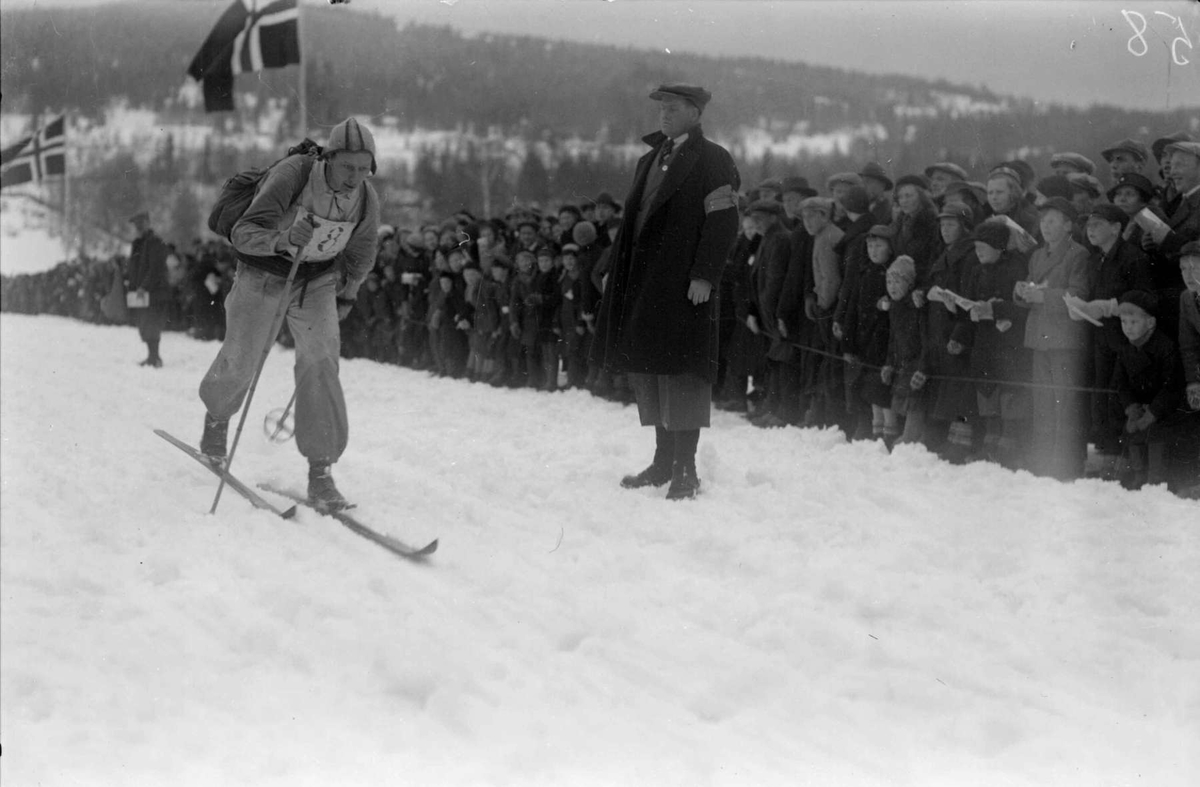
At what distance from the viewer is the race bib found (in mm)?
5574

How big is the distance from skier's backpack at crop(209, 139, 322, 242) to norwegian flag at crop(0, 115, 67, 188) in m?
15.6

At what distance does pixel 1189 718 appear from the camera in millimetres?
3309

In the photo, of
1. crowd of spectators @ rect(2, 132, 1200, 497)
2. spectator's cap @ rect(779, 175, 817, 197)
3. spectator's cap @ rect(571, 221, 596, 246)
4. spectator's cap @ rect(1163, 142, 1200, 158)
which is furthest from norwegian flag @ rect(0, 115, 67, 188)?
spectator's cap @ rect(1163, 142, 1200, 158)

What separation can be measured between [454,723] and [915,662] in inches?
55.5

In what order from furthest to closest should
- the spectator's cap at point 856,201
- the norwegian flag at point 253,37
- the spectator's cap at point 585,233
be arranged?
the norwegian flag at point 253,37 → the spectator's cap at point 585,233 → the spectator's cap at point 856,201

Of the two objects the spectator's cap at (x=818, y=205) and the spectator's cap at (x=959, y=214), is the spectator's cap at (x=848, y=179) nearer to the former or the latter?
the spectator's cap at (x=818, y=205)

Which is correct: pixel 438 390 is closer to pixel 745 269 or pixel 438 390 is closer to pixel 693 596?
pixel 745 269

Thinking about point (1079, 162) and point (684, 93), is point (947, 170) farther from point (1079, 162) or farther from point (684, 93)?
point (684, 93)

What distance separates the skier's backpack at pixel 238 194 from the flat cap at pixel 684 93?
64.6 inches

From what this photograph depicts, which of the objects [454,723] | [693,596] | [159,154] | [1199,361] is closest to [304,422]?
[693,596]

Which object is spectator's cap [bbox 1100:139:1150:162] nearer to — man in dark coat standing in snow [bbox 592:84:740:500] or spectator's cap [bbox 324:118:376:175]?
man in dark coat standing in snow [bbox 592:84:740:500]

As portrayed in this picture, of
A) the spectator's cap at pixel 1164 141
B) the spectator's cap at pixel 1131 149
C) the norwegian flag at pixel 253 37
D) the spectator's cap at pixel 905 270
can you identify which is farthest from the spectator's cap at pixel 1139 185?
the norwegian flag at pixel 253 37

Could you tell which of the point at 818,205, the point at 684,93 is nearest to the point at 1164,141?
the point at 818,205

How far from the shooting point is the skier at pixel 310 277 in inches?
218
